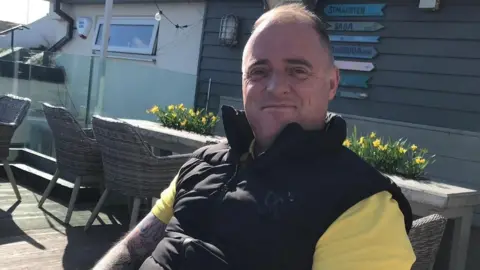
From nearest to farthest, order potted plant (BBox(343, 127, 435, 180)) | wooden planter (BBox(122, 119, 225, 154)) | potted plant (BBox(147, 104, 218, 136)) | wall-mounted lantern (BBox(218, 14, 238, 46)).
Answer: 1. potted plant (BBox(343, 127, 435, 180))
2. wooden planter (BBox(122, 119, 225, 154))
3. potted plant (BBox(147, 104, 218, 136))
4. wall-mounted lantern (BBox(218, 14, 238, 46))

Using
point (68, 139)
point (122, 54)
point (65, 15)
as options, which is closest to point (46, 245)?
point (68, 139)

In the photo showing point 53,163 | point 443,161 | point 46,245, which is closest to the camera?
point 46,245

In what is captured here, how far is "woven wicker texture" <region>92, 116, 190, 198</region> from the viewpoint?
9.97ft

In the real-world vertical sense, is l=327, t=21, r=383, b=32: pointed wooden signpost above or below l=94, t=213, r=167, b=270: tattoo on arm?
above

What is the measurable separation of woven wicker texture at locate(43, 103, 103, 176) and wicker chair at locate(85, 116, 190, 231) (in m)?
0.39

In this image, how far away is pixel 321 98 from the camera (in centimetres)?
141

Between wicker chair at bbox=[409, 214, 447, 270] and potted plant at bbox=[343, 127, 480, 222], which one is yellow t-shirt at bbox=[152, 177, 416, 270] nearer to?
wicker chair at bbox=[409, 214, 447, 270]

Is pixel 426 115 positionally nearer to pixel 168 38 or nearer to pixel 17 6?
pixel 168 38

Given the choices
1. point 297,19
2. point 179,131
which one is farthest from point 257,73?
point 179,131

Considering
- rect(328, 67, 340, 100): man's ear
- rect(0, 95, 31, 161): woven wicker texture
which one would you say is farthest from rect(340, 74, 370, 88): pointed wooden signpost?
rect(328, 67, 340, 100): man's ear

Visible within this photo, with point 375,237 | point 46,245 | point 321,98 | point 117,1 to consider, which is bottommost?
point 46,245

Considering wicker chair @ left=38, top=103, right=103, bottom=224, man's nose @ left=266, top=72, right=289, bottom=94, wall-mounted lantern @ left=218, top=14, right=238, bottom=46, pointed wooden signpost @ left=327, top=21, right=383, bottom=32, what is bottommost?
wicker chair @ left=38, top=103, right=103, bottom=224

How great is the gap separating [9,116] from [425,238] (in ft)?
11.8

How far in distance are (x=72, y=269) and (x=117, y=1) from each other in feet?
18.5
